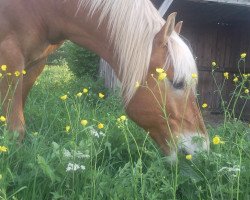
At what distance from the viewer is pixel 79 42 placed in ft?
11.2

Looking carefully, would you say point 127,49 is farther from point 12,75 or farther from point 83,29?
point 12,75

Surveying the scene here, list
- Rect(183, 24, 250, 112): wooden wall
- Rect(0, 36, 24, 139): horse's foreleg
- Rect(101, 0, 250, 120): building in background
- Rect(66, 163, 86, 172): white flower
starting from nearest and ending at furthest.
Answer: Rect(66, 163, 86, 172): white flower < Rect(0, 36, 24, 139): horse's foreleg < Rect(101, 0, 250, 120): building in background < Rect(183, 24, 250, 112): wooden wall

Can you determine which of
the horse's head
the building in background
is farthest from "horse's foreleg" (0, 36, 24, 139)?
the building in background

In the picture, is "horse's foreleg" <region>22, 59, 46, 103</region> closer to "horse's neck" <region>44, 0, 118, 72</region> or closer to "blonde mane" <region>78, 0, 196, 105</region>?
"horse's neck" <region>44, 0, 118, 72</region>

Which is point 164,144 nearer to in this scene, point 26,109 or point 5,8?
point 5,8

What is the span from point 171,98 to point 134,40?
1.78ft

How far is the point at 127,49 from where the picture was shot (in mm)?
2984

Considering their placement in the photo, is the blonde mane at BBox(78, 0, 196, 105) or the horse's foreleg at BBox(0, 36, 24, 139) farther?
the horse's foreleg at BBox(0, 36, 24, 139)

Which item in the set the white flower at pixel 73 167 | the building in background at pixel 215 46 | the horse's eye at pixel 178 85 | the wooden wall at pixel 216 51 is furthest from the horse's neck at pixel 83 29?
the wooden wall at pixel 216 51

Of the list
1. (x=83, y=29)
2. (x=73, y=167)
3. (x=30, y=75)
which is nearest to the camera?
(x=73, y=167)

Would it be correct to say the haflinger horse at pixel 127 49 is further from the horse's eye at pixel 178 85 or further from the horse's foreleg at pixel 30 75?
the horse's foreleg at pixel 30 75

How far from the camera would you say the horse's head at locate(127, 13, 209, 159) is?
273cm

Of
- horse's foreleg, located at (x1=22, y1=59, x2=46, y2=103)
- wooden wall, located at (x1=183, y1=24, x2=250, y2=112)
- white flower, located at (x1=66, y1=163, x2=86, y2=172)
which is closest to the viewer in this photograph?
white flower, located at (x1=66, y1=163, x2=86, y2=172)

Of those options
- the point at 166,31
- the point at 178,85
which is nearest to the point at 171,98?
the point at 178,85
